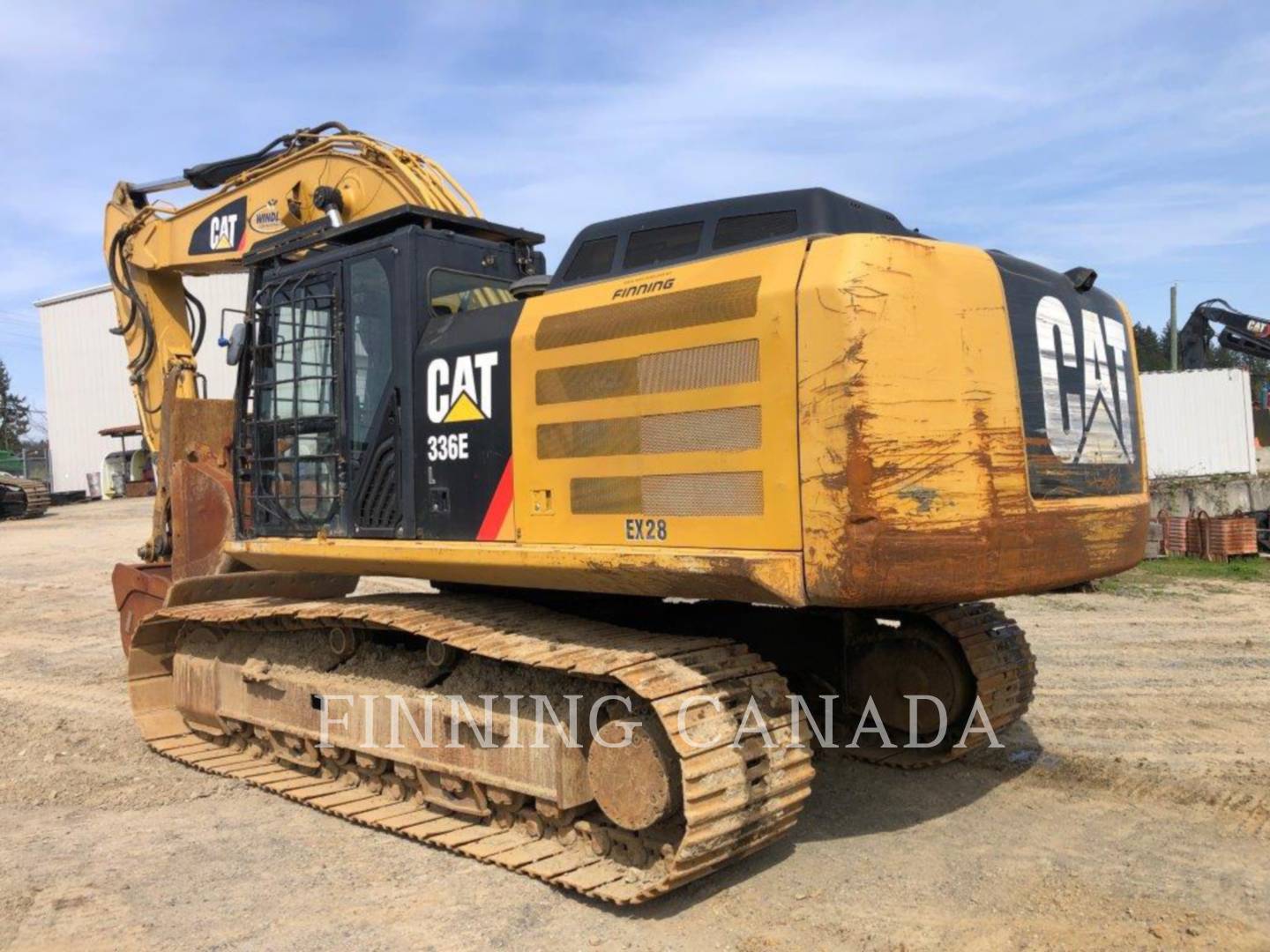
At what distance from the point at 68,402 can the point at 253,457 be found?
3920 centimetres

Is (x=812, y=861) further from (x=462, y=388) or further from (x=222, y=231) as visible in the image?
(x=222, y=231)

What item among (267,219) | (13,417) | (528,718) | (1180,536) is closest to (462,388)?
(528,718)

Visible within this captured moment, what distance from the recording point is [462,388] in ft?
16.8

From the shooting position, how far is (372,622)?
17.9ft

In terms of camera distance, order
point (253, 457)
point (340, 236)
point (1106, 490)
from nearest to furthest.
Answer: point (1106, 490) → point (340, 236) → point (253, 457)

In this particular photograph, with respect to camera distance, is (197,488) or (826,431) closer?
(826,431)

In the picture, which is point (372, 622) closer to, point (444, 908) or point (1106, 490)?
point (444, 908)

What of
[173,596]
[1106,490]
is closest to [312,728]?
[173,596]

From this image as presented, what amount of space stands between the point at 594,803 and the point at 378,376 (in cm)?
239

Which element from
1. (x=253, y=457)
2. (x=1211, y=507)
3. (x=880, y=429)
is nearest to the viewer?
(x=880, y=429)

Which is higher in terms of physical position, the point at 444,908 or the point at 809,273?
the point at 809,273

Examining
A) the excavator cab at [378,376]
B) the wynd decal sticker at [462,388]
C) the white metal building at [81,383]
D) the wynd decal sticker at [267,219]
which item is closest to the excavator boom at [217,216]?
the wynd decal sticker at [267,219]

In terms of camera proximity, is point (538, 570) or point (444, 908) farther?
point (538, 570)

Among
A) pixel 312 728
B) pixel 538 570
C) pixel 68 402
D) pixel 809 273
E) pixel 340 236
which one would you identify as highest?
pixel 68 402
